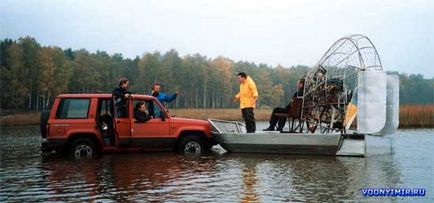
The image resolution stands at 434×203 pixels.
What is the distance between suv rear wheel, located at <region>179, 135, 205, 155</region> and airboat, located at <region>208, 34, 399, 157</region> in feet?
1.92

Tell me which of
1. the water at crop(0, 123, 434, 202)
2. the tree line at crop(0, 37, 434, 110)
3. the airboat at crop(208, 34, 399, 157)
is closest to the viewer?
the water at crop(0, 123, 434, 202)

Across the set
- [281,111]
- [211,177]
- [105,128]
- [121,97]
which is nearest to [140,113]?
[121,97]

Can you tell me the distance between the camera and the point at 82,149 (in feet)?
46.4

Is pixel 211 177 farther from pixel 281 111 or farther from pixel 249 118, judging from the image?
pixel 281 111

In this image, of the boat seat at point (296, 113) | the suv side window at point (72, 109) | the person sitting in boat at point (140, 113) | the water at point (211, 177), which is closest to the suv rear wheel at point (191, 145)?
the water at point (211, 177)

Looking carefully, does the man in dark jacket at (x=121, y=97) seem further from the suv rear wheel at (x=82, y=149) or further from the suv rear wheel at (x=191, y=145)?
the suv rear wheel at (x=191, y=145)

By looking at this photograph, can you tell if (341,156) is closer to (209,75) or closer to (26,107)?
(26,107)

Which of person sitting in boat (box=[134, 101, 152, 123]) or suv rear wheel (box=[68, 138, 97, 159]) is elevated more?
person sitting in boat (box=[134, 101, 152, 123])

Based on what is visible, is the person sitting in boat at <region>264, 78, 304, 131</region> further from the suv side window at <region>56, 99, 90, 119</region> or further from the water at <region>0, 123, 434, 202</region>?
the suv side window at <region>56, 99, 90, 119</region>

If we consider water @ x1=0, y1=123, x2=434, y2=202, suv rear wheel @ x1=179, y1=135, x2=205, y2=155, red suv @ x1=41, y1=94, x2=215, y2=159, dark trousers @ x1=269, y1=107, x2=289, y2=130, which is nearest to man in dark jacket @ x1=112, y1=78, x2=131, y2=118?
red suv @ x1=41, y1=94, x2=215, y2=159

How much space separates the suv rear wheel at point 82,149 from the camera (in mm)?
14094

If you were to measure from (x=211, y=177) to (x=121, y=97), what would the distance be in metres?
4.99

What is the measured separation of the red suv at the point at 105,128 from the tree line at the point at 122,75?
140ft

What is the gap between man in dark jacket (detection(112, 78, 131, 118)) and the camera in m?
14.2
